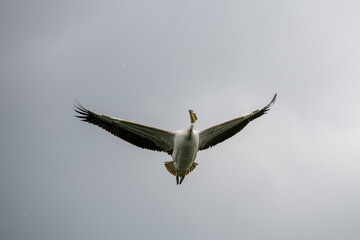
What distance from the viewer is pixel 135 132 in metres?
16.0

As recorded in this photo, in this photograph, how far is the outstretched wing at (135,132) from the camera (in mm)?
15391

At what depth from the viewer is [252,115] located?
16.1 meters

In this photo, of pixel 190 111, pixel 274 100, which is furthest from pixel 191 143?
pixel 274 100

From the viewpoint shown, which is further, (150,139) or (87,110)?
(150,139)

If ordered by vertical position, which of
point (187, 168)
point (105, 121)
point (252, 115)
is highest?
point (252, 115)

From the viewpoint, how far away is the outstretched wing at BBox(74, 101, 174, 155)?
50.5ft

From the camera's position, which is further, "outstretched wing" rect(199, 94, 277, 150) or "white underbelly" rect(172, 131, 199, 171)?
"outstretched wing" rect(199, 94, 277, 150)

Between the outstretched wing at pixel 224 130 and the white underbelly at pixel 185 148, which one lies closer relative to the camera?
the white underbelly at pixel 185 148

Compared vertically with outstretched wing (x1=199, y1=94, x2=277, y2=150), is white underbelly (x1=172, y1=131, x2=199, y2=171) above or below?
below

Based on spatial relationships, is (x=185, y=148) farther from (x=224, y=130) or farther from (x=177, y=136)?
(x=224, y=130)

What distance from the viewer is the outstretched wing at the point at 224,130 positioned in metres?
15.9

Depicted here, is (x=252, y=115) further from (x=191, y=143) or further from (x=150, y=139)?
(x=150, y=139)

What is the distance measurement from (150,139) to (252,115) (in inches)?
145

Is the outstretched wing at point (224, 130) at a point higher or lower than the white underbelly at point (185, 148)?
higher
